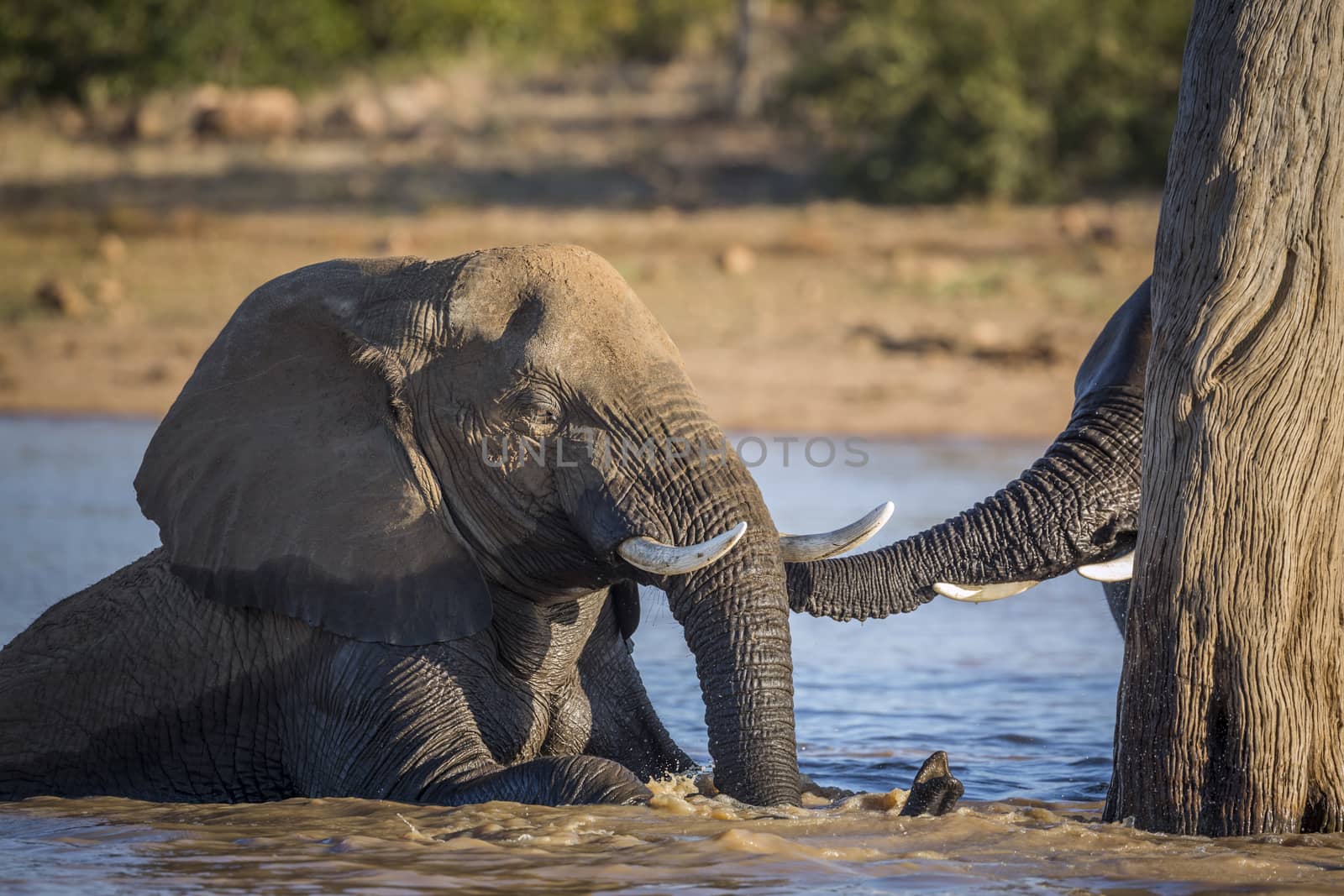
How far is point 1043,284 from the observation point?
14547 millimetres

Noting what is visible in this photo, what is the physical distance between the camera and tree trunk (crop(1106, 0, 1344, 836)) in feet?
14.0

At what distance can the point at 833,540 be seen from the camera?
15.5ft

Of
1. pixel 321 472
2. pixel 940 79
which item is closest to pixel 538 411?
pixel 321 472

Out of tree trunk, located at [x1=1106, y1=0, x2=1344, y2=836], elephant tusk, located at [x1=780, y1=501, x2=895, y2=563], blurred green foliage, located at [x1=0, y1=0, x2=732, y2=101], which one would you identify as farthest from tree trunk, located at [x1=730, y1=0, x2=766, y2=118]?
tree trunk, located at [x1=1106, y1=0, x2=1344, y2=836]

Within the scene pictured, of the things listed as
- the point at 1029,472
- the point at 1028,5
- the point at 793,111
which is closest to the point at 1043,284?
the point at 1028,5

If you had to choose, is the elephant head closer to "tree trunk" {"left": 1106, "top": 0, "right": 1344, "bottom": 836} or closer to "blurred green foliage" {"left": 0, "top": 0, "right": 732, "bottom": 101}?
"tree trunk" {"left": 1106, "top": 0, "right": 1344, "bottom": 836}

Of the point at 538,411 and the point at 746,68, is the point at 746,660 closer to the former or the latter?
the point at 538,411

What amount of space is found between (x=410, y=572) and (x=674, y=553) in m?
0.83

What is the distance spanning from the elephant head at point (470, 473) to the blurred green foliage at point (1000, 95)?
43.9 ft

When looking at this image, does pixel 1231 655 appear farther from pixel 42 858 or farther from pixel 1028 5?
pixel 1028 5

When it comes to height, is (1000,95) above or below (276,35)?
below

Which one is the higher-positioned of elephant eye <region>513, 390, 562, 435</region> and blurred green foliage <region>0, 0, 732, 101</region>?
blurred green foliage <region>0, 0, 732, 101</region>

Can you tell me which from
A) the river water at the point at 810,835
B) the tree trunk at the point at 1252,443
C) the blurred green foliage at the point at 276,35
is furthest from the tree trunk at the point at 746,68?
the tree trunk at the point at 1252,443

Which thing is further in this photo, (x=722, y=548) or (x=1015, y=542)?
(x=1015, y=542)
